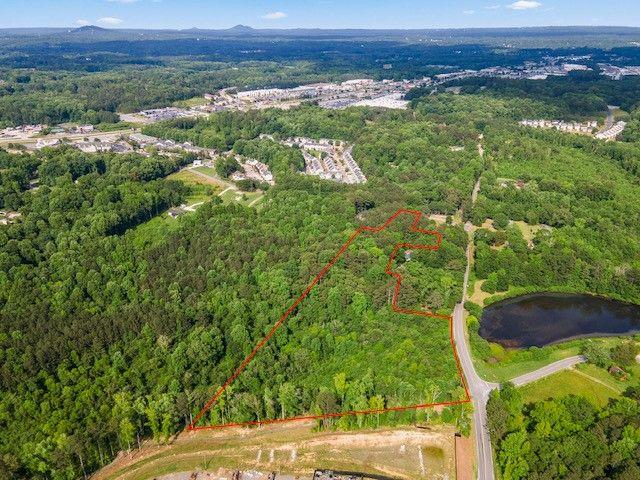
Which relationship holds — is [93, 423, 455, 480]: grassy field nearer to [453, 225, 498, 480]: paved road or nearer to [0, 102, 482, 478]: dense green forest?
[0, 102, 482, 478]: dense green forest

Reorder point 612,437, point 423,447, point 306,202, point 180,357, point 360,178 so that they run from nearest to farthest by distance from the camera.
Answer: point 612,437, point 423,447, point 180,357, point 306,202, point 360,178

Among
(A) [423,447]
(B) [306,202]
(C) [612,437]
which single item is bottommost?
(A) [423,447]

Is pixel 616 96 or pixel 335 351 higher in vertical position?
pixel 616 96

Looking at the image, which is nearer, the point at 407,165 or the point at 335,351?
the point at 335,351

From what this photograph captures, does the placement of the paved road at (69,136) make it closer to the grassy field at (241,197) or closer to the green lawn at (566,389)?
the grassy field at (241,197)

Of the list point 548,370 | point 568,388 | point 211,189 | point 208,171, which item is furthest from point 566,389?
point 208,171

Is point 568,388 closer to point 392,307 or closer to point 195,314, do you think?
→ point 392,307

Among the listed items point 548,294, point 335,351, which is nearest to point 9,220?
point 335,351

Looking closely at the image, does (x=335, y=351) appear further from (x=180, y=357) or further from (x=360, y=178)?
(x=360, y=178)
